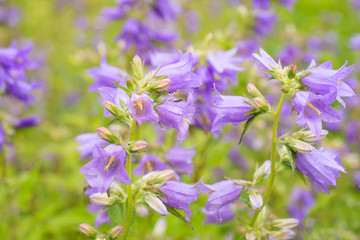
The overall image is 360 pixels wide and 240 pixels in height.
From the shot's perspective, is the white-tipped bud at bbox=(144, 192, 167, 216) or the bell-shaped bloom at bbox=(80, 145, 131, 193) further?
the white-tipped bud at bbox=(144, 192, 167, 216)

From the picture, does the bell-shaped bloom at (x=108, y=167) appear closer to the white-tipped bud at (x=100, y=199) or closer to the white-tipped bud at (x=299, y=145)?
the white-tipped bud at (x=100, y=199)

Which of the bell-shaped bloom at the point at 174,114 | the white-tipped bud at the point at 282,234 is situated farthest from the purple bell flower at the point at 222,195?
the bell-shaped bloom at the point at 174,114

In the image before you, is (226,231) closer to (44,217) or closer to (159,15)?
(44,217)

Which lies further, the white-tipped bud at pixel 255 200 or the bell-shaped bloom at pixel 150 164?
the bell-shaped bloom at pixel 150 164

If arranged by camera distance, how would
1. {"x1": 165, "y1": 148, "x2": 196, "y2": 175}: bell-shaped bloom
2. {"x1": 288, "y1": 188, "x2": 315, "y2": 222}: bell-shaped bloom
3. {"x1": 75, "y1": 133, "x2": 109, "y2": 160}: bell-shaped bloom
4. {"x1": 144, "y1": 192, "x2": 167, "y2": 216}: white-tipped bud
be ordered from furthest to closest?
{"x1": 288, "y1": 188, "x2": 315, "y2": 222}: bell-shaped bloom, {"x1": 165, "y1": 148, "x2": 196, "y2": 175}: bell-shaped bloom, {"x1": 75, "y1": 133, "x2": 109, "y2": 160}: bell-shaped bloom, {"x1": 144, "y1": 192, "x2": 167, "y2": 216}: white-tipped bud

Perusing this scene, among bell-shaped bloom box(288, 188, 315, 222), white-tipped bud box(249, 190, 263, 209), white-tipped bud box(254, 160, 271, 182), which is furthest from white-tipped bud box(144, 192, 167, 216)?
bell-shaped bloom box(288, 188, 315, 222)

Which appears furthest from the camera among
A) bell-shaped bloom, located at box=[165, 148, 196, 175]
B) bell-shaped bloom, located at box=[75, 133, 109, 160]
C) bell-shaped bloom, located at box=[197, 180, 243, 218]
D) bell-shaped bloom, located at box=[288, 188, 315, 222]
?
bell-shaped bloom, located at box=[288, 188, 315, 222]

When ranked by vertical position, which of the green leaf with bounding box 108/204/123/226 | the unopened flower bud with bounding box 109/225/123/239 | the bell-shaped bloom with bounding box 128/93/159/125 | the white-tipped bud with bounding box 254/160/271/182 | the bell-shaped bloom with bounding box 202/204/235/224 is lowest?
the bell-shaped bloom with bounding box 202/204/235/224

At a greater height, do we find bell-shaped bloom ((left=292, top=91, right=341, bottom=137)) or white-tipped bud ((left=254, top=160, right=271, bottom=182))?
bell-shaped bloom ((left=292, top=91, right=341, bottom=137))

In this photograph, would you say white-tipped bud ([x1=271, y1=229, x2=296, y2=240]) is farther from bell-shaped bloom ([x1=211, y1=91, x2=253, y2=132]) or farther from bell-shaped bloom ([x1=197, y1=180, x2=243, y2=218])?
bell-shaped bloom ([x1=211, y1=91, x2=253, y2=132])
